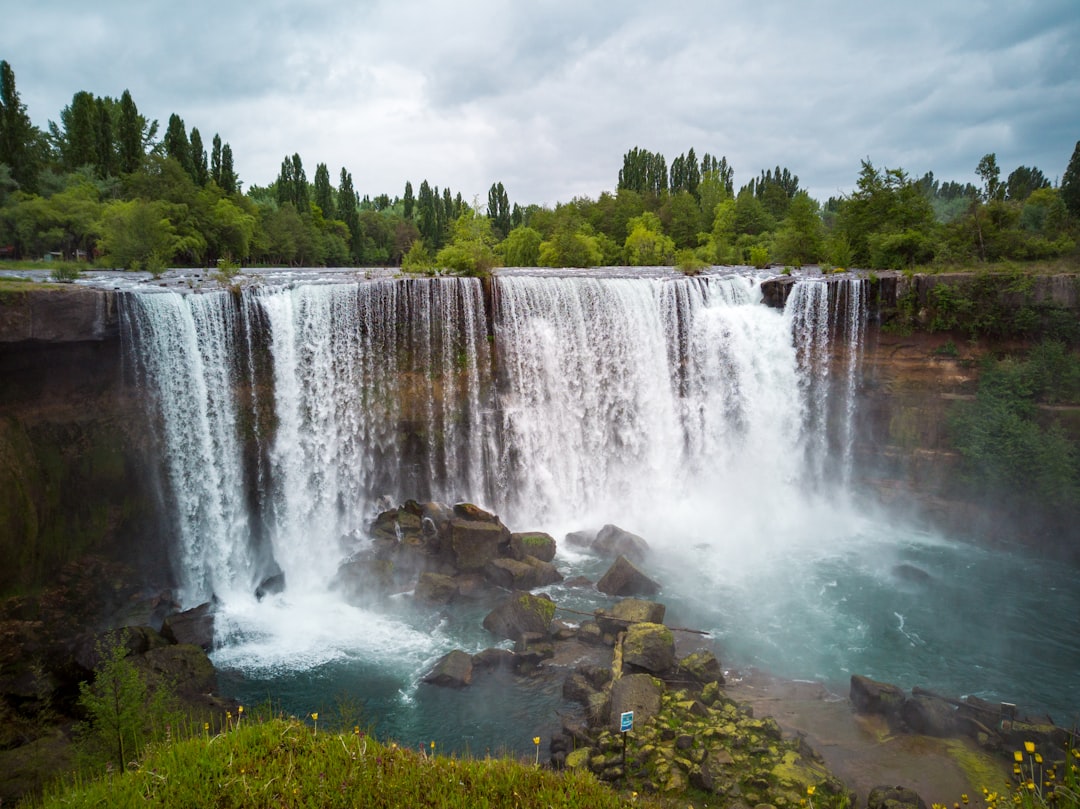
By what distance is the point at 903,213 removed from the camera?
25609 mm

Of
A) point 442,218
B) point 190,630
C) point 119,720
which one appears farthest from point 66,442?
point 442,218

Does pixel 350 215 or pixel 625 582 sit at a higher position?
pixel 350 215

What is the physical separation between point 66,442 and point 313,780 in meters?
12.3

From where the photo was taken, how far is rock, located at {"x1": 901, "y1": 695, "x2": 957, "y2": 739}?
32.9 ft

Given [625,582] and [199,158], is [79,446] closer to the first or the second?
[625,582]

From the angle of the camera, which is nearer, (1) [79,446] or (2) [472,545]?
(1) [79,446]

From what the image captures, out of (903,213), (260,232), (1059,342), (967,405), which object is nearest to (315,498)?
(967,405)

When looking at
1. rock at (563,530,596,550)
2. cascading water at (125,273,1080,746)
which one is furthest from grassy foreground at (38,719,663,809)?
rock at (563,530,596,550)

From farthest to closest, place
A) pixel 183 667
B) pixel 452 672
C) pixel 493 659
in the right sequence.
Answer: pixel 493 659 → pixel 452 672 → pixel 183 667

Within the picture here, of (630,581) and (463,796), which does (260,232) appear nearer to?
(630,581)

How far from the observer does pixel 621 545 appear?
16906mm

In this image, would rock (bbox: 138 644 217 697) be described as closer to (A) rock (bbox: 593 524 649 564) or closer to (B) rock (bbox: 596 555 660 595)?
(B) rock (bbox: 596 555 660 595)

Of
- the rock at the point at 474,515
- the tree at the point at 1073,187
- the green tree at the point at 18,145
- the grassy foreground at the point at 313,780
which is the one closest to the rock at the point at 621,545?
the rock at the point at 474,515

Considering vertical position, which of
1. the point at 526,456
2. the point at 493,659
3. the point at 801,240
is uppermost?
the point at 801,240
